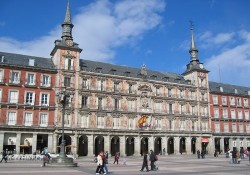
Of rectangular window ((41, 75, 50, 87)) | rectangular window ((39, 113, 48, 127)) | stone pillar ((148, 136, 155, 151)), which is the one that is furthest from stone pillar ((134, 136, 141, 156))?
rectangular window ((41, 75, 50, 87))

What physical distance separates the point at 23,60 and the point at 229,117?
4816 cm

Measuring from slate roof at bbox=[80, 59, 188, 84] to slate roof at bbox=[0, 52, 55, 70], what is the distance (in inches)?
257

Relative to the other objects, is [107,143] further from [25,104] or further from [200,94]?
[200,94]

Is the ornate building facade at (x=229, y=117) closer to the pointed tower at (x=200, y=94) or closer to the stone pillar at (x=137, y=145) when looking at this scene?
the pointed tower at (x=200, y=94)

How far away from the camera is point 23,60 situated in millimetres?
52562

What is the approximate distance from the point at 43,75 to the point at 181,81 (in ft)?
102

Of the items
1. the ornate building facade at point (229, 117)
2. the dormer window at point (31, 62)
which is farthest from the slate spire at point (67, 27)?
the ornate building facade at point (229, 117)

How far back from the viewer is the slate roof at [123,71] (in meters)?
57.9

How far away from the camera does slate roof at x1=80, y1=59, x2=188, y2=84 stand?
5788cm

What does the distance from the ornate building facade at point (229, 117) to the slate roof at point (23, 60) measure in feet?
124

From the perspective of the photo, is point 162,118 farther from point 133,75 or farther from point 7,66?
point 7,66

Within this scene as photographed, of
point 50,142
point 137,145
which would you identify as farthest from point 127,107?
point 50,142

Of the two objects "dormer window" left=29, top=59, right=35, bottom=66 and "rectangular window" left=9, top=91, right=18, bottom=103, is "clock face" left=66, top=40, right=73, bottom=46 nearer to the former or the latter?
"dormer window" left=29, top=59, right=35, bottom=66

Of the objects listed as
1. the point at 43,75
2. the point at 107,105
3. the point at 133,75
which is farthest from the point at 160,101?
the point at 43,75
